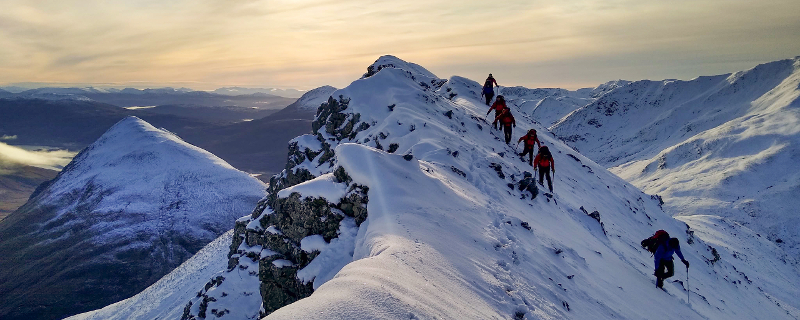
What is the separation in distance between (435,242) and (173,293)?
42251mm

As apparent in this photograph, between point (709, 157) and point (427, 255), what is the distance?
9313cm

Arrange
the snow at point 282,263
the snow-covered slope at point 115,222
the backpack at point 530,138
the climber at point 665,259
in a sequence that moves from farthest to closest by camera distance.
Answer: the snow-covered slope at point 115,222 → the backpack at point 530,138 → the climber at point 665,259 → the snow at point 282,263

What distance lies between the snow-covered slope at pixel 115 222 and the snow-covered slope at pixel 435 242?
56850 millimetres

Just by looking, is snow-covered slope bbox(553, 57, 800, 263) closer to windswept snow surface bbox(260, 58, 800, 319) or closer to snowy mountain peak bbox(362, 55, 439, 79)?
windswept snow surface bbox(260, 58, 800, 319)

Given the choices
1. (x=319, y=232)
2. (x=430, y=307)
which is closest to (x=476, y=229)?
(x=319, y=232)

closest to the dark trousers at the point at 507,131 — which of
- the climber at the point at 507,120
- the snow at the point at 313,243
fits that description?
the climber at the point at 507,120

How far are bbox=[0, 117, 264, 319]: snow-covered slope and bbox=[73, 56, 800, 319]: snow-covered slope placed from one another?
5685cm

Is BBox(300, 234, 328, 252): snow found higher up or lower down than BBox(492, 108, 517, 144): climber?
lower down

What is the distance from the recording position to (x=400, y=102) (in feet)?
97.8

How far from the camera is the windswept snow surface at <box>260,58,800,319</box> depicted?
820cm

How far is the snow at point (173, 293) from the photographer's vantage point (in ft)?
129

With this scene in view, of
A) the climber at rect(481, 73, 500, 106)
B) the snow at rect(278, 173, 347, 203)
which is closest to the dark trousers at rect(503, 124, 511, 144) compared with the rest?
the climber at rect(481, 73, 500, 106)

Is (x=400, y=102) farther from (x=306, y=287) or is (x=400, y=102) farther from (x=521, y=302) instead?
(x=521, y=302)

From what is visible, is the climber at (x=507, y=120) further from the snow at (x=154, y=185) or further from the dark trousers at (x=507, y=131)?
the snow at (x=154, y=185)
